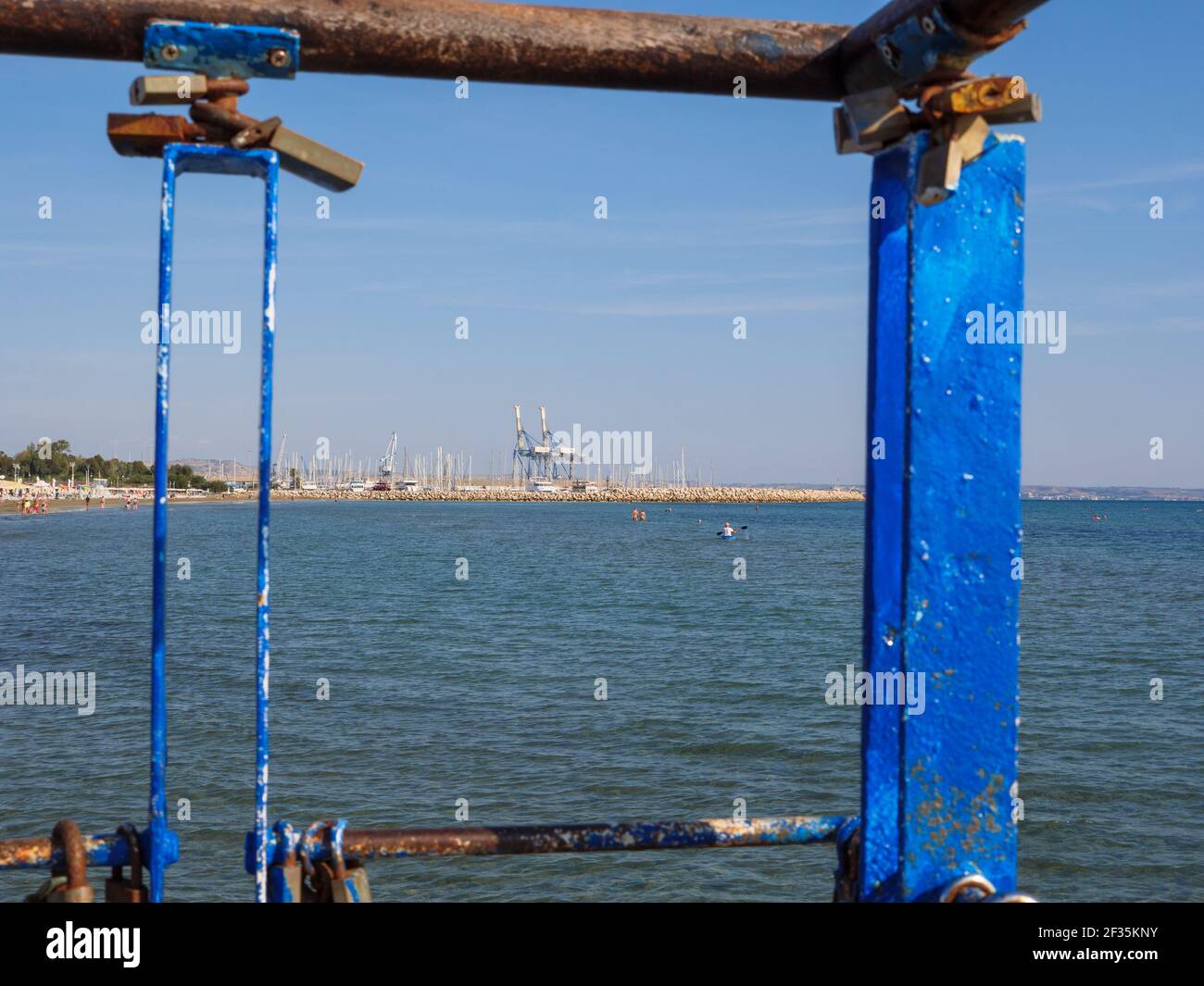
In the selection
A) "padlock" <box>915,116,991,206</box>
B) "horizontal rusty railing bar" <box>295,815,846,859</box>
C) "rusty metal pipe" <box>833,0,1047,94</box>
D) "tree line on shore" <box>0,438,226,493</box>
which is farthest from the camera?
"tree line on shore" <box>0,438,226,493</box>

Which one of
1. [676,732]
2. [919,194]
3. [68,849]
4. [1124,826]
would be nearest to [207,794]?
[676,732]

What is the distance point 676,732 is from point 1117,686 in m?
12.3

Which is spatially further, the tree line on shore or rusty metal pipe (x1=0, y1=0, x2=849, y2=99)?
the tree line on shore

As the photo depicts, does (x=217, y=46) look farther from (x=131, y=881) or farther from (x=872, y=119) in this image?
(x=131, y=881)

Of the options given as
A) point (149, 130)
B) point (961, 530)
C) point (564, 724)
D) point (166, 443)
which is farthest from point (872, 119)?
point (564, 724)

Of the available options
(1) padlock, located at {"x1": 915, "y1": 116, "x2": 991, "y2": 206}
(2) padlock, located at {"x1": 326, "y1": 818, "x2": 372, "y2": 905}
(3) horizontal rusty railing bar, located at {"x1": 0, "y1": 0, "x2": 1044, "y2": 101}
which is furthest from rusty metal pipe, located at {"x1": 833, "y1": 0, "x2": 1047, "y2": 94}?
(2) padlock, located at {"x1": 326, "y1": 818, "x2": 372, "y2": 905}

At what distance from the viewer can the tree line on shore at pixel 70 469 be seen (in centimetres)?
16938

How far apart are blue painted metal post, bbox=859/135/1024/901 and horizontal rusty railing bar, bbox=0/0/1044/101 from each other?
1.22 feet

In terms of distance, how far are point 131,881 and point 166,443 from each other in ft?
3.38

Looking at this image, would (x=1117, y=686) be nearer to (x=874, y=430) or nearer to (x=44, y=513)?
(x=874, y=430)

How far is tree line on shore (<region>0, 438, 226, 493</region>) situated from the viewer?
169 m

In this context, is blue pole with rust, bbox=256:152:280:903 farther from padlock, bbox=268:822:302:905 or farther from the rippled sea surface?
the rippled sea surface

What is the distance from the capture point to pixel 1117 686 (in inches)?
1109

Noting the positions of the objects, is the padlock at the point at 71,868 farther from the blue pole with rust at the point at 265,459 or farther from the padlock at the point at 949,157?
the padlock at the point at 949,157
